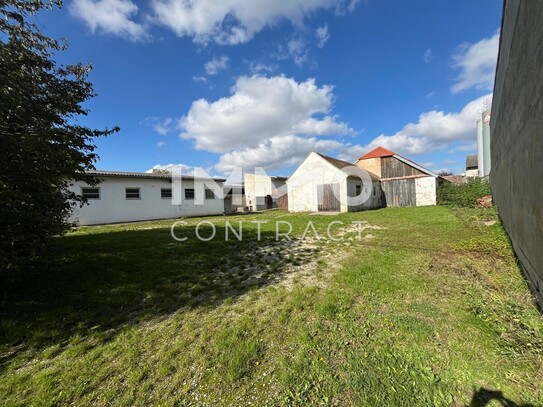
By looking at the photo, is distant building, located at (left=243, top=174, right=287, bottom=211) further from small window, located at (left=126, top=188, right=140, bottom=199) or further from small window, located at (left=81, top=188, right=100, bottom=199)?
small window, located at (left=81, top=188, right=100, bottom=199)

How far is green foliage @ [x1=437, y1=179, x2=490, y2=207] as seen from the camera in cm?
1597

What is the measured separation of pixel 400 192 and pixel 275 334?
20.9 m

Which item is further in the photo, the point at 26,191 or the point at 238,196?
the point at 238,196

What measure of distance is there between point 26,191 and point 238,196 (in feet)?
78.8

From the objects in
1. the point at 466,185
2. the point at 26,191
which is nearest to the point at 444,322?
the point at 26,191

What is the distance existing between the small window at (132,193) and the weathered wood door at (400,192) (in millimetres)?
19663

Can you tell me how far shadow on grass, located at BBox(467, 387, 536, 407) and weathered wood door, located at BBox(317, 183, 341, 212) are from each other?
53.7 feet

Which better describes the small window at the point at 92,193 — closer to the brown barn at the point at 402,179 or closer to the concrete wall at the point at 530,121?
Result: the concrete wall at the point at 530,121

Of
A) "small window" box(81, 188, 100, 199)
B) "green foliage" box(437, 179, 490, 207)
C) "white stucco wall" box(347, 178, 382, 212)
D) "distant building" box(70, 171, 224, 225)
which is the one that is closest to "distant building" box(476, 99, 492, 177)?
"green foliage" box(437, 179, 490, 207)

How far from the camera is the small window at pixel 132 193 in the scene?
15.3 metres

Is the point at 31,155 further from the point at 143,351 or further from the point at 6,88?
the point at 143,351

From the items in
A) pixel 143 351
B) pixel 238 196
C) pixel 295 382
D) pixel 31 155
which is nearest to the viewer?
pixel 295 382

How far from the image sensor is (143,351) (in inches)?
106

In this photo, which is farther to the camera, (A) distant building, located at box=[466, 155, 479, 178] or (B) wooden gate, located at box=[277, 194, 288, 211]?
(A) distant building, located at box=[466, 155, 479, 178]
